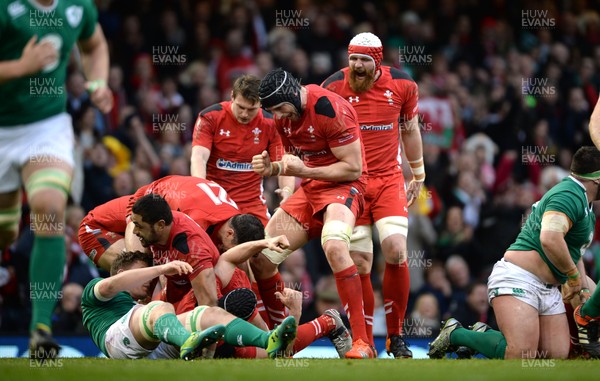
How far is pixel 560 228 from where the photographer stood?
29.9ft

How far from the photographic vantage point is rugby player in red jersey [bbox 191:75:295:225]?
36.4ft

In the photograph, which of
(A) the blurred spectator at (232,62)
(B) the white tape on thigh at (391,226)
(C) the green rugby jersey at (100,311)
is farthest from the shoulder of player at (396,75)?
(A) the blurred spectator at (232,62)

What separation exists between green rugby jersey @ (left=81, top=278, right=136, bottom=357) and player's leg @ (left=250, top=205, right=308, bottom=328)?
147 centimetres

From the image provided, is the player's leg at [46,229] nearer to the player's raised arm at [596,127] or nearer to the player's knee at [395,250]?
the player's knee at [395,250]

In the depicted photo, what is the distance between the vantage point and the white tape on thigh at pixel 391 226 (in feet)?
33.7

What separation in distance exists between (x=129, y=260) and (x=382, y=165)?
8.78 ft

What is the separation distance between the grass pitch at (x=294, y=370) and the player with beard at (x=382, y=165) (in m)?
1.75

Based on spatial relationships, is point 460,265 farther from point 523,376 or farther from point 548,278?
point 523,376

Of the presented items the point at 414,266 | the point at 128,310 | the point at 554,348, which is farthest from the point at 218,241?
the point at 414,266

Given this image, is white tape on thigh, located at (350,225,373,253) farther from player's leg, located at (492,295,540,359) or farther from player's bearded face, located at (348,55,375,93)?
player's leg, located at (492,295,540,359)

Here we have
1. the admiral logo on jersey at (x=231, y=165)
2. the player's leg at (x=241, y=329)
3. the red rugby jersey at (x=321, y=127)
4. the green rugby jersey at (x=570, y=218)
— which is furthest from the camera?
the admiral logo on jersey at (x=231, y=165)

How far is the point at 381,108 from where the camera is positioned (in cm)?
1054

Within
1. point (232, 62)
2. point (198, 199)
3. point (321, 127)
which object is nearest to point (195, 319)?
point (198, 199)

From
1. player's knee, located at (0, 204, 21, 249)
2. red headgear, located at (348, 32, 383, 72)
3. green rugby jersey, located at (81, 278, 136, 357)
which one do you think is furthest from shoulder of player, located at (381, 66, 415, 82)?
player's knee, located at (0, 204, 21, 249)
